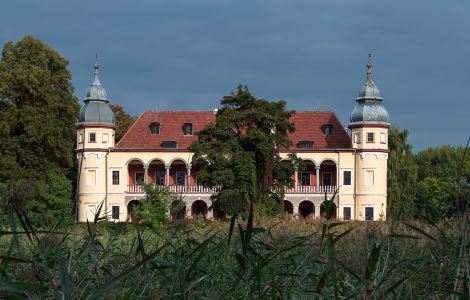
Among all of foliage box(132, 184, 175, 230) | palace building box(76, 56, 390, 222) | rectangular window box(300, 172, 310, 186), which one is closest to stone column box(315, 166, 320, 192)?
palace building box(76, 56, 390, 222)

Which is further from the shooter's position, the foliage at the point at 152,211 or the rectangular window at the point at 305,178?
the rectangular window at the point at 305,178

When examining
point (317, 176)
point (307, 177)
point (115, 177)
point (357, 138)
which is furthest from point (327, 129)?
point (115, 177)

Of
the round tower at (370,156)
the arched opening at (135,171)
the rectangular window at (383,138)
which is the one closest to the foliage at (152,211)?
the round tower at (370,156)

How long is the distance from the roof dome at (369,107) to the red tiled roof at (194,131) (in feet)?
4.71

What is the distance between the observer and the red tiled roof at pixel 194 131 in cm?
5484

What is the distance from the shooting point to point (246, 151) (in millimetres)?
40312

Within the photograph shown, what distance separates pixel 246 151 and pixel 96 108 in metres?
17.7

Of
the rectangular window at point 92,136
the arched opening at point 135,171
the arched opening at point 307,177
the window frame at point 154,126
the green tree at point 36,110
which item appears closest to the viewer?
the green tree at point 36,110

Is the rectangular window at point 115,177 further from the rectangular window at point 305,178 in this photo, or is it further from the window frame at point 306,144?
the rectangular window at point 305,178

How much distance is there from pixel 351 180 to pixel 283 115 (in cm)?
1530

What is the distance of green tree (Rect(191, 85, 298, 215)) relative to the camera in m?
39.4

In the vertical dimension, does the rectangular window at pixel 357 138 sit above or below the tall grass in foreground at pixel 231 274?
above

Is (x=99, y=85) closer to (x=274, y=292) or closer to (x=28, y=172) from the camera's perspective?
(x=28, y=172)

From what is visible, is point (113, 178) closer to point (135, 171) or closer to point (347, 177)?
point (135, 171)
